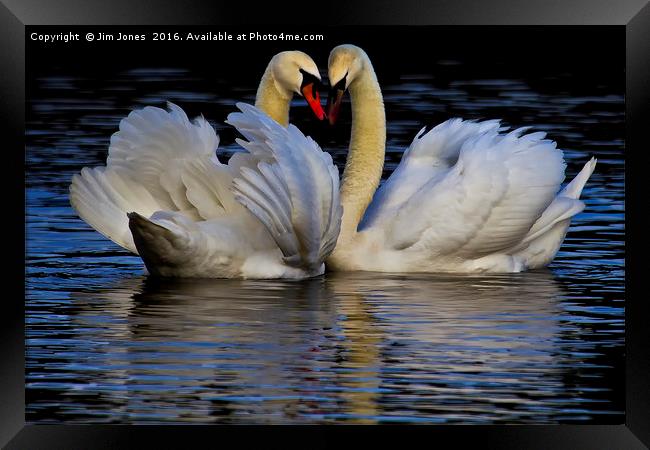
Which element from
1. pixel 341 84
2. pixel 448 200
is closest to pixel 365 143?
pixel 341 84

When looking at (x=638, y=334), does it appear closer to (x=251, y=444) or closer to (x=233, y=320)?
Answer: (x=251, y=444)

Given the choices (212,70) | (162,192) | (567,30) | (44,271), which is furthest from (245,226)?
(567,30)

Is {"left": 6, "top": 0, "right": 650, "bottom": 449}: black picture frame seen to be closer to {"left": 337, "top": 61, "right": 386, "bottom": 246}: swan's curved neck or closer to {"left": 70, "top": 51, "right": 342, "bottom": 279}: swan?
{"left": 70, "top": 51, "right": 342, "bottom": 279}: swan

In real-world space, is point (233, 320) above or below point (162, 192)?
below

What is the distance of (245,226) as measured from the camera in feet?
29.9

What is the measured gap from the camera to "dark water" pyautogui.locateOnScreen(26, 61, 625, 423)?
18.5 ft

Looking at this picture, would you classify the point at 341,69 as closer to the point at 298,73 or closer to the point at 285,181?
the point at 298,73

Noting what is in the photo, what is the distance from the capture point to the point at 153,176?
30.3 ft

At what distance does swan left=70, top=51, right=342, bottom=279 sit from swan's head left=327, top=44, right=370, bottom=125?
12cm

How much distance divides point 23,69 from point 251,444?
1.38 meters

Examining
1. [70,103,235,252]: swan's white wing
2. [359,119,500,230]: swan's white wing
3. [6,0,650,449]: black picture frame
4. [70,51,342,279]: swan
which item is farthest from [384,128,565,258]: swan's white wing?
[6,0,650,449]: black picture frame

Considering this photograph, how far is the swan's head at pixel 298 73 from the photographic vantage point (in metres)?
9.63

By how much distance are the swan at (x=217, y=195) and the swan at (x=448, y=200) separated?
1.13 ft

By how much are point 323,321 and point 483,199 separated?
6.70 ft
